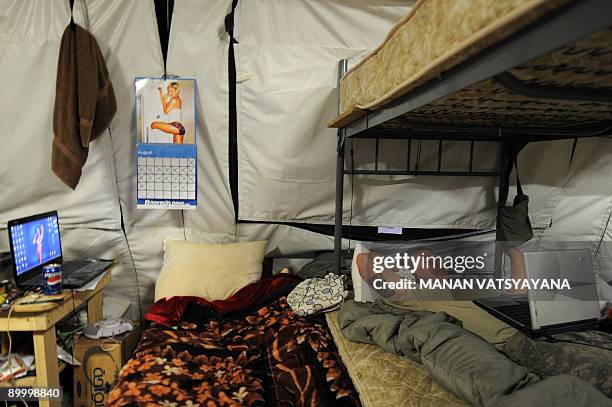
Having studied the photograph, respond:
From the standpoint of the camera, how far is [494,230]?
2.73m

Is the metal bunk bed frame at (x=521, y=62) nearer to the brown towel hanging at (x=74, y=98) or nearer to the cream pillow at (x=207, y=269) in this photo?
the cream pillow at (x=207, y=269)

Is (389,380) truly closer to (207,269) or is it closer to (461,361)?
(461,361)

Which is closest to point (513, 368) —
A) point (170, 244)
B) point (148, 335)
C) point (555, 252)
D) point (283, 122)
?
point (555, 252)

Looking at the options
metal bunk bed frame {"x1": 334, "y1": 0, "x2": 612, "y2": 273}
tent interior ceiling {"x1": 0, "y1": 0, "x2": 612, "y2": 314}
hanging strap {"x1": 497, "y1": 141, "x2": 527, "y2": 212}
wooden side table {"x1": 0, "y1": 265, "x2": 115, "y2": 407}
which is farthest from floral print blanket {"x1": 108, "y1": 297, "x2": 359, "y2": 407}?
hanging strap {"x1": 497, "y1": 141, "x2": 527, "y2": 212}

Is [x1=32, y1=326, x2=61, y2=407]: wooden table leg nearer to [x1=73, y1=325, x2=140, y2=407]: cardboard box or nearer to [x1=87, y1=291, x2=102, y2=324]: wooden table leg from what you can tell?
[x1=73, y1=325, x2=140, y2=407]: cardboard box

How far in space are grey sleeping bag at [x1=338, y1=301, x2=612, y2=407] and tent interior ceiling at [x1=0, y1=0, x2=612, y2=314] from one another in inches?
39.8

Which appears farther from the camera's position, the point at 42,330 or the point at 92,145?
the point at 92,145

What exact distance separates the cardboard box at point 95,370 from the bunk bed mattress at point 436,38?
1.60m

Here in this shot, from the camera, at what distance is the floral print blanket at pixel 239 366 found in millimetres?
1439

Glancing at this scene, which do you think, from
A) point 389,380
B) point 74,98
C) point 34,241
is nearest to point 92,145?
point 74,98

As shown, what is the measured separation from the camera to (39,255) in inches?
80.5

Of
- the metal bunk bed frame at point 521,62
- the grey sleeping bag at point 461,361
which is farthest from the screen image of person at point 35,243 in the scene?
the metal bunk bed frame at point 521,62

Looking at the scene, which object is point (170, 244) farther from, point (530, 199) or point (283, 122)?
point (530, 199)

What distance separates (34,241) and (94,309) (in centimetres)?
47
